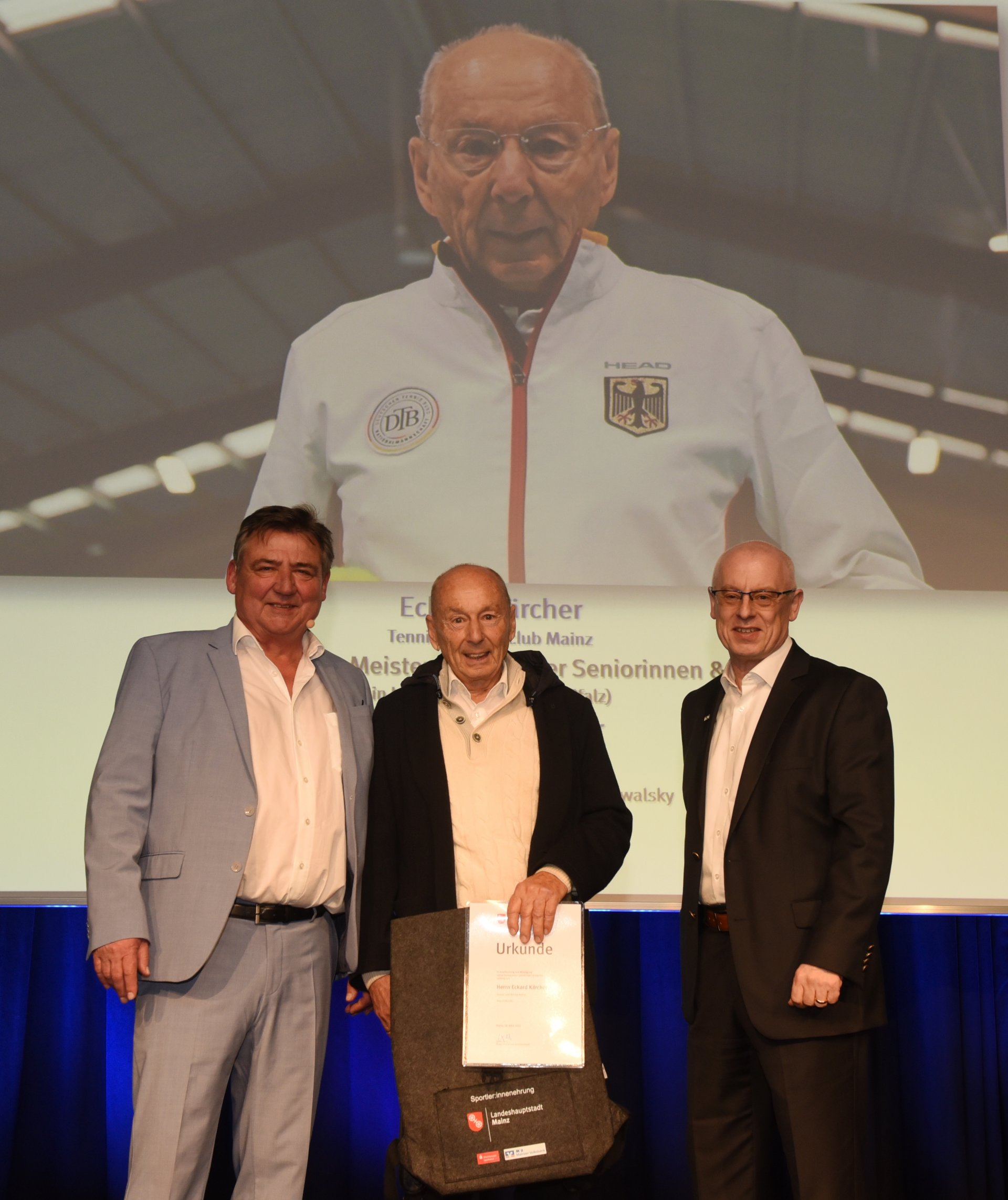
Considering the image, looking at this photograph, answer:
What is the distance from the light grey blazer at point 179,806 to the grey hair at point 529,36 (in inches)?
77.8

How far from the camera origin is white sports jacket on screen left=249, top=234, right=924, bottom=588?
3.18 metres

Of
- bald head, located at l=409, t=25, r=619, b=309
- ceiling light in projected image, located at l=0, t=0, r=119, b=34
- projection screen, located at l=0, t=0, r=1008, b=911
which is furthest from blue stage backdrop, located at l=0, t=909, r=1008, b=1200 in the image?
ceiling light in projected image, located at l=0, t=0, r=119, b=34

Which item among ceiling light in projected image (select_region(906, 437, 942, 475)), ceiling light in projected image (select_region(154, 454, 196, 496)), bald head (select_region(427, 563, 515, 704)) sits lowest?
bald head (select_region(427, 563, 515, 704))

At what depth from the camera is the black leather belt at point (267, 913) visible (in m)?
2.24

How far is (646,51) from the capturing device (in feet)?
11.1

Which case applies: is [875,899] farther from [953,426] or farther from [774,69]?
[774,69]

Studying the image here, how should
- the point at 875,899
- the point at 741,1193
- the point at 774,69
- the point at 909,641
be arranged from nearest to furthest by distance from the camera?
the point at 875,899
the point at 741,1193
the point at 909,641
the point at 774,69

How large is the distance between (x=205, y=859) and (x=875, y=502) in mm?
2165

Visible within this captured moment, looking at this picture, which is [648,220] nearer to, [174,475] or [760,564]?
[760,564]

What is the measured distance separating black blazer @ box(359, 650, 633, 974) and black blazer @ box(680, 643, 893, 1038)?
11.5 inches

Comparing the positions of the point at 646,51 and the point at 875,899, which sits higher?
the point at 646,51

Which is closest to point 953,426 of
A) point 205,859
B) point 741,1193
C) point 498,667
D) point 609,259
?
point 609,259

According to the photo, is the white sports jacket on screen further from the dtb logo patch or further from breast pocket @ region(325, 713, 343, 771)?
breast pocket @ region(325, 713, 343, 771)

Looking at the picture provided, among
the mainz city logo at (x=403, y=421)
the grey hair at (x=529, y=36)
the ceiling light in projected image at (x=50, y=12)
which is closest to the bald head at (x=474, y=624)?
the mainz city logo at (x=403, y=421)
